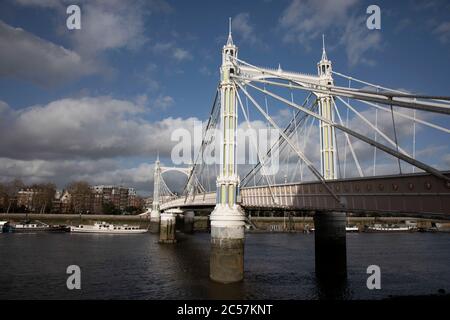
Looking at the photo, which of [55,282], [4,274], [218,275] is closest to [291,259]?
[218,275]

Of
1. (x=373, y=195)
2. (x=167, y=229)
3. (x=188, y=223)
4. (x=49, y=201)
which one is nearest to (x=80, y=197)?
(x=49, y=201)

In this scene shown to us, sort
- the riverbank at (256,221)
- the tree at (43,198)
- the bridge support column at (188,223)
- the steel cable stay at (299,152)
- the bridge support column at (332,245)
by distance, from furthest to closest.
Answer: the tree at (43,198) < the riverbank at (256,221) < the bridge support column at (188,223) < the bridge support column at (332,245) < the steel cable stay at (299,152)

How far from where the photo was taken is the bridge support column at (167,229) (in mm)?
74250

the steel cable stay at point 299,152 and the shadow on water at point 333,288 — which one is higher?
the steel cable stay at point 299,152

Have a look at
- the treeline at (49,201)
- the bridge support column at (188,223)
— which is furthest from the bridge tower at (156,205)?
the treeline at (49,201)

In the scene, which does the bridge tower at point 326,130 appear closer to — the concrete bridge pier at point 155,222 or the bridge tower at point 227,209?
the bridge tower at point 227,209

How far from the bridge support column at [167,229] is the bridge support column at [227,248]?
4722 cm

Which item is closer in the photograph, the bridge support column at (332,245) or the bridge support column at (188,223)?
the bridge support column at (332,245)

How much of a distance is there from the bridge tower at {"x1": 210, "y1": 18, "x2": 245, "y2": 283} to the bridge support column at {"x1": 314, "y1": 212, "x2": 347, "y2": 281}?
8541 mm

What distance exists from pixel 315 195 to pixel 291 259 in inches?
869

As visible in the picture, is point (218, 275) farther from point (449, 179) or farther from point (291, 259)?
point (291, 259)

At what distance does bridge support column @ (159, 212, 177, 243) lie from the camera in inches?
2923

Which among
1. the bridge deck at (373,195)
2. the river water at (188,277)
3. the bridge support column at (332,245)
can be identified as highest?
the bridge deck at (373,195)
